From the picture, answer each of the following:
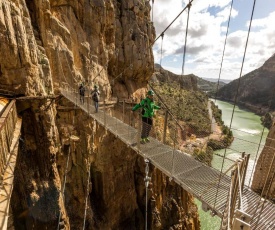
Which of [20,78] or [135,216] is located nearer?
[20,78]

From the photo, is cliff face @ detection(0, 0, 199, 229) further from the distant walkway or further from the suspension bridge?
the distant walkway

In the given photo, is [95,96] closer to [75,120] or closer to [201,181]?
[75,120]

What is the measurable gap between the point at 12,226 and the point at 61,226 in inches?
71.1

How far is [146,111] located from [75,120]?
4.68 m

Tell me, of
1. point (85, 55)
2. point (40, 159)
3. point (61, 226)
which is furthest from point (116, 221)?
point (85, 55)

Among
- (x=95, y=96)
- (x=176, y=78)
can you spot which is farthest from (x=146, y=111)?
(x=176, y=78)

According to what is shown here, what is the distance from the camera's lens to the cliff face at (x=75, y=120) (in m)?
5.14

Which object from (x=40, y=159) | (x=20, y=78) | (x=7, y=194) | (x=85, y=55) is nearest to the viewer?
(x=7, y=194)

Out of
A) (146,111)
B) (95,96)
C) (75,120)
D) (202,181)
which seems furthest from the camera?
(75,120)

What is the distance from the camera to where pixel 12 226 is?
430cm

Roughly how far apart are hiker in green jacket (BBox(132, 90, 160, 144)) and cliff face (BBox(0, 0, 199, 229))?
2.85 meters

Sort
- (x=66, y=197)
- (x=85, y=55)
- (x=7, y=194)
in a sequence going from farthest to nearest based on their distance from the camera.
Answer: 1. (x=85, y=55)
2. (x=66, y=197)
3. (x=7, y=194)

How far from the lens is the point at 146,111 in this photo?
456 centimetres

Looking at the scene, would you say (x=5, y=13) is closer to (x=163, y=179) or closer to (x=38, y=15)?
(x=38, y=15)
